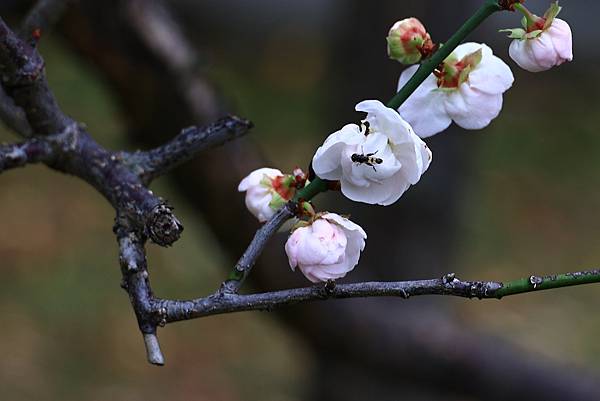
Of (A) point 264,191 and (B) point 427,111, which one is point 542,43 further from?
(A) point 264,191

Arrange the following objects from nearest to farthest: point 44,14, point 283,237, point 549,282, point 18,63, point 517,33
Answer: point 549,282, point 517,33, point 18,63, point 44,14, point 283,237

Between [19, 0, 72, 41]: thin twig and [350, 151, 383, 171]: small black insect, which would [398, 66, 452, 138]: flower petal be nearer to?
[350, 151, 383, 171]: small black insect

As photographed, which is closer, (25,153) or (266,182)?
(266,182)

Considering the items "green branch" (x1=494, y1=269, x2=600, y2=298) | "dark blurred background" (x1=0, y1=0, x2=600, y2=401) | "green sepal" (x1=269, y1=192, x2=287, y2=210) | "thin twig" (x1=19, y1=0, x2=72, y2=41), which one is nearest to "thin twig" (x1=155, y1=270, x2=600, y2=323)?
"green branch" (x1=494, y1=269, x2=600, y2=298)

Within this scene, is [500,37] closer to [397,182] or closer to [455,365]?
[455,365]

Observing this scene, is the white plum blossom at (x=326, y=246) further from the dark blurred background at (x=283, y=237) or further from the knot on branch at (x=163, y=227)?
the dark blurred background at (x=283, y=237)

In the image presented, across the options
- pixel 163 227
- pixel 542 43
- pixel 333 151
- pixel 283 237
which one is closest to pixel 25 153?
pixel 163 227
